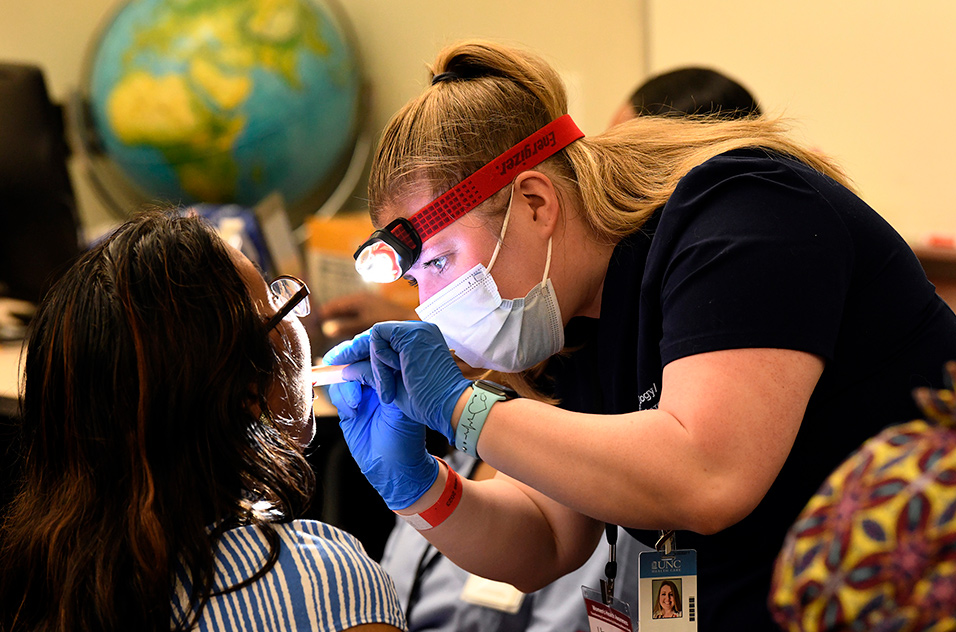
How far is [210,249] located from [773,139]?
0.70 metres

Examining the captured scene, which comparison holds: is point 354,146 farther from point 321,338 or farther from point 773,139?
point 773,139

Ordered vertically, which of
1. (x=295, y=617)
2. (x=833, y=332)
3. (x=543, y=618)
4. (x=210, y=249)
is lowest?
(x=543, y=618)

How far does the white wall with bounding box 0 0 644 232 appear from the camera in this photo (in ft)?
10.2

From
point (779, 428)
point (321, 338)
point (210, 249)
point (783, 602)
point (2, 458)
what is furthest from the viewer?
point (321, 338)

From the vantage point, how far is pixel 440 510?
1.19 metres

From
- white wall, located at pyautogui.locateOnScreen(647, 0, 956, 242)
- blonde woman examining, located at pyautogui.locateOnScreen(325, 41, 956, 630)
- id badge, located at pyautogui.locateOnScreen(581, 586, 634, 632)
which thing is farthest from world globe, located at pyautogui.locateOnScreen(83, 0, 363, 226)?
id badge, located at pyautogui.locateOnScreen(581, 586, 634, 632)

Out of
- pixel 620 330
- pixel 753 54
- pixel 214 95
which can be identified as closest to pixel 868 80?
pixel 753 54

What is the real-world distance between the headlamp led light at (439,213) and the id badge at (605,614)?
1.70ft

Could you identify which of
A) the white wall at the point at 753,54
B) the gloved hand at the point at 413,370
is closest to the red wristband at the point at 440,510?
the gloved hand at the point at 413,370

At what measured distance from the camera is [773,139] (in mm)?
1129

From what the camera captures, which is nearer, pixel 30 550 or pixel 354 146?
pixel 30 550

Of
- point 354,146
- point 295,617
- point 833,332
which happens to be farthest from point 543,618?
point 354,146

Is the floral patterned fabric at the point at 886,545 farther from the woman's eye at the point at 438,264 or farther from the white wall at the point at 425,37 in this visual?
the white wall at the point at 425,37

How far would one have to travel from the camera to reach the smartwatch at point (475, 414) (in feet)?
3.15
